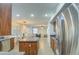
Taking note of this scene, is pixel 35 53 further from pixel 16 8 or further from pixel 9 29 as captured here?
pixel 16 8

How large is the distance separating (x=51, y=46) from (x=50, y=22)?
17.5 inches

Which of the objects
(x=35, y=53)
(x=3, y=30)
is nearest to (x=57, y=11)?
(x=35, y=53)

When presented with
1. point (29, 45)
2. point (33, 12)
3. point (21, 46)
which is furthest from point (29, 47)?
point (33, 12)

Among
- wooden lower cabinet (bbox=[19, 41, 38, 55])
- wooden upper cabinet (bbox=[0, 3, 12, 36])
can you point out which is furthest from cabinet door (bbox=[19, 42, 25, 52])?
wooden upper cabinet (bbox=[0, 3, 12, 36])

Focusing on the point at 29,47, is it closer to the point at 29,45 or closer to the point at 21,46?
the point at 29,45

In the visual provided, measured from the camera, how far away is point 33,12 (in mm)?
2490

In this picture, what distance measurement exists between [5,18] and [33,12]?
1.71ft

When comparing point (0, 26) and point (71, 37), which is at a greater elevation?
point (0, 26)

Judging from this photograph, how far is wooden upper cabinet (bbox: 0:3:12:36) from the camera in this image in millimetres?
2453

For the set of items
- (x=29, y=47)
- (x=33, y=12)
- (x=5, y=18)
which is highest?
(x=33, y=12)

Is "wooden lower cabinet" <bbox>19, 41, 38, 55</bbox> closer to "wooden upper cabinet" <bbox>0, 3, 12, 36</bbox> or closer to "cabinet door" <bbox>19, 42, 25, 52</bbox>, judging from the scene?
"cabinet door" <bbox>19, 42, 25, 52</bbox>

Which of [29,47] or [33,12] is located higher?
[33,12]

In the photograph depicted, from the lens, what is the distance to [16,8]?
2486mm

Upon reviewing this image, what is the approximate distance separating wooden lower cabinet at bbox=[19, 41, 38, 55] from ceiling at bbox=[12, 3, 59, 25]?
0.38 metres
